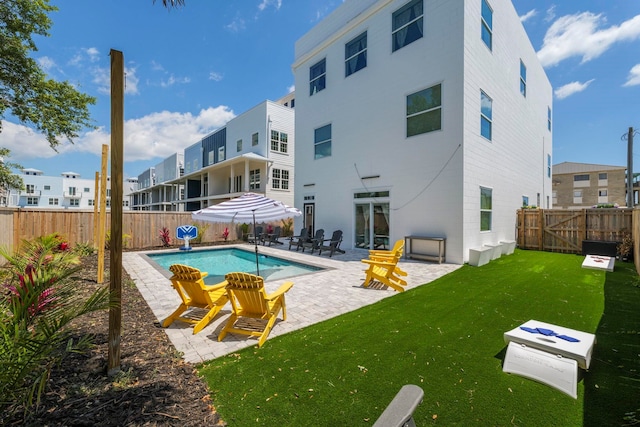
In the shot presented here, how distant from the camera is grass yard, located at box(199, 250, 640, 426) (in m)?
2.43

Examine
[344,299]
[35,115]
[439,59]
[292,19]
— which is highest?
[292,19]

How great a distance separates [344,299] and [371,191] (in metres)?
7.08

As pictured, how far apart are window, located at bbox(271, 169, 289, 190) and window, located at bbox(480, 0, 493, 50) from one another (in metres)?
15.3

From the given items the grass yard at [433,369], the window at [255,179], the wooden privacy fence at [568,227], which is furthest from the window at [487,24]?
the window at [255,179]

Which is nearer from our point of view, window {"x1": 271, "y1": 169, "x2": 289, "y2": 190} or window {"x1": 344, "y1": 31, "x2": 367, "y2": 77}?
window {"x1": 344, "y1": 31, "x2": 367, "y2": 77}

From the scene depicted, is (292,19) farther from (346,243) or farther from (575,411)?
(575,411)

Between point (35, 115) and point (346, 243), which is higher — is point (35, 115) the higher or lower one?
the higher one

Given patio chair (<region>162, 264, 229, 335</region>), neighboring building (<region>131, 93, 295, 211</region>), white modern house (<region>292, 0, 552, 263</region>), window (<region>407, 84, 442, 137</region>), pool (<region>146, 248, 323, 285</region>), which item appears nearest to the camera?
patio chair (<region>162, 264, 229, 335</region>)

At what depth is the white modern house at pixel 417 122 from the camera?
9562 millimetres

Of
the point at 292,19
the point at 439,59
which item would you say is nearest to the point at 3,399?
Result: the point at 439,59

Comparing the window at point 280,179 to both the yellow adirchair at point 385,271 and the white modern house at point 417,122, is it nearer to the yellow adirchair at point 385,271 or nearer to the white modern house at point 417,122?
the white modern house at point 417,122

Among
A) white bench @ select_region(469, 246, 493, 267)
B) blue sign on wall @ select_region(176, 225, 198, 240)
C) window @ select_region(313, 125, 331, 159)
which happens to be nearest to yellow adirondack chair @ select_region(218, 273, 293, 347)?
white bench @ select_region(469, 246, 493, 267)

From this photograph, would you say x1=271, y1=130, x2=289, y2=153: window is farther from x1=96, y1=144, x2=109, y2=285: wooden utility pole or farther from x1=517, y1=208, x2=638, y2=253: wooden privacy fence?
x1=517, y1=208, x2=638, y2=253: wooden privacy fence

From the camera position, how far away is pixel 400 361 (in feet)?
10.8
